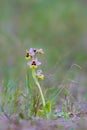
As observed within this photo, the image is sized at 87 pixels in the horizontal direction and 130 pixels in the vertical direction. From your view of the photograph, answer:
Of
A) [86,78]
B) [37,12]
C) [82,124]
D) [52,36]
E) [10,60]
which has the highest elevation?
[37,12]

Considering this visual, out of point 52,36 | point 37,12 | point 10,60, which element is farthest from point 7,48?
point 37,12

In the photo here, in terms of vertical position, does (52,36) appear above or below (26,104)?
above

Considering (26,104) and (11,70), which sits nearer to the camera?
(26,104)

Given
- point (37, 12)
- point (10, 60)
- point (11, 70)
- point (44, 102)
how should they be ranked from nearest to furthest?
1. point (44, 102)
2. point (11, 70)
3. point (10, 60)
4. point (37, 12)

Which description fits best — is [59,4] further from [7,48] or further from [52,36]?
[7,48]
